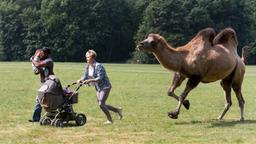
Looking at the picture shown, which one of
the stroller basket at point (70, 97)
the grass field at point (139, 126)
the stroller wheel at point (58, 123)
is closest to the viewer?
the grass field at point (139, 126)

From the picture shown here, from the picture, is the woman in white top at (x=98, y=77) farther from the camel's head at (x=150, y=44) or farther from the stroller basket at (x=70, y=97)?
the camel's head at (x=150, y=44)

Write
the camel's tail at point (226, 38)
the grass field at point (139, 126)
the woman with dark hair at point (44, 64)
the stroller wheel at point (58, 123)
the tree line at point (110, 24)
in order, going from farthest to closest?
the tree line at point (110, 24), the camel's tail at point (226, 38), the woman with dark hair at point (44, 64), the stroller wheel at point (58, 123), the grass field at point (139, 126)

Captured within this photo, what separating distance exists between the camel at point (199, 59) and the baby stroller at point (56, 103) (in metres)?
2.17

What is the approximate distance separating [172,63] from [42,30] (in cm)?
7400

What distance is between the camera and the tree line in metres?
80.6

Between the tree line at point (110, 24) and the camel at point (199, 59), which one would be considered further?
the tree line at point (110, 24)

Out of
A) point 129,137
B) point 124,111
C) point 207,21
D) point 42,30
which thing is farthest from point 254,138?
point 42,30

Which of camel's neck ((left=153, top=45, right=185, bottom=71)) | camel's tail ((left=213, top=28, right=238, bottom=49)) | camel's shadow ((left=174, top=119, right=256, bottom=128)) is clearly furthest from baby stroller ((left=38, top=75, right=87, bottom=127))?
camel's tail ((left=213, top=28, right=238, bottom=49))

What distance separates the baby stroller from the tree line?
64115 mm

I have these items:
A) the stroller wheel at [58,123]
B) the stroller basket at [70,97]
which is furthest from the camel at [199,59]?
the stroller wheel at [58,123]

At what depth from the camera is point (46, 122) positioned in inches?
509

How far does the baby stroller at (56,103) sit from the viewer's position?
1241 centimetres

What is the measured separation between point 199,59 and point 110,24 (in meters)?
71.8

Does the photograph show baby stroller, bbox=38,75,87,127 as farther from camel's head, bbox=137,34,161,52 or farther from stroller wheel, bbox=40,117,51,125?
camel's head, bbox=137,34,161,52
